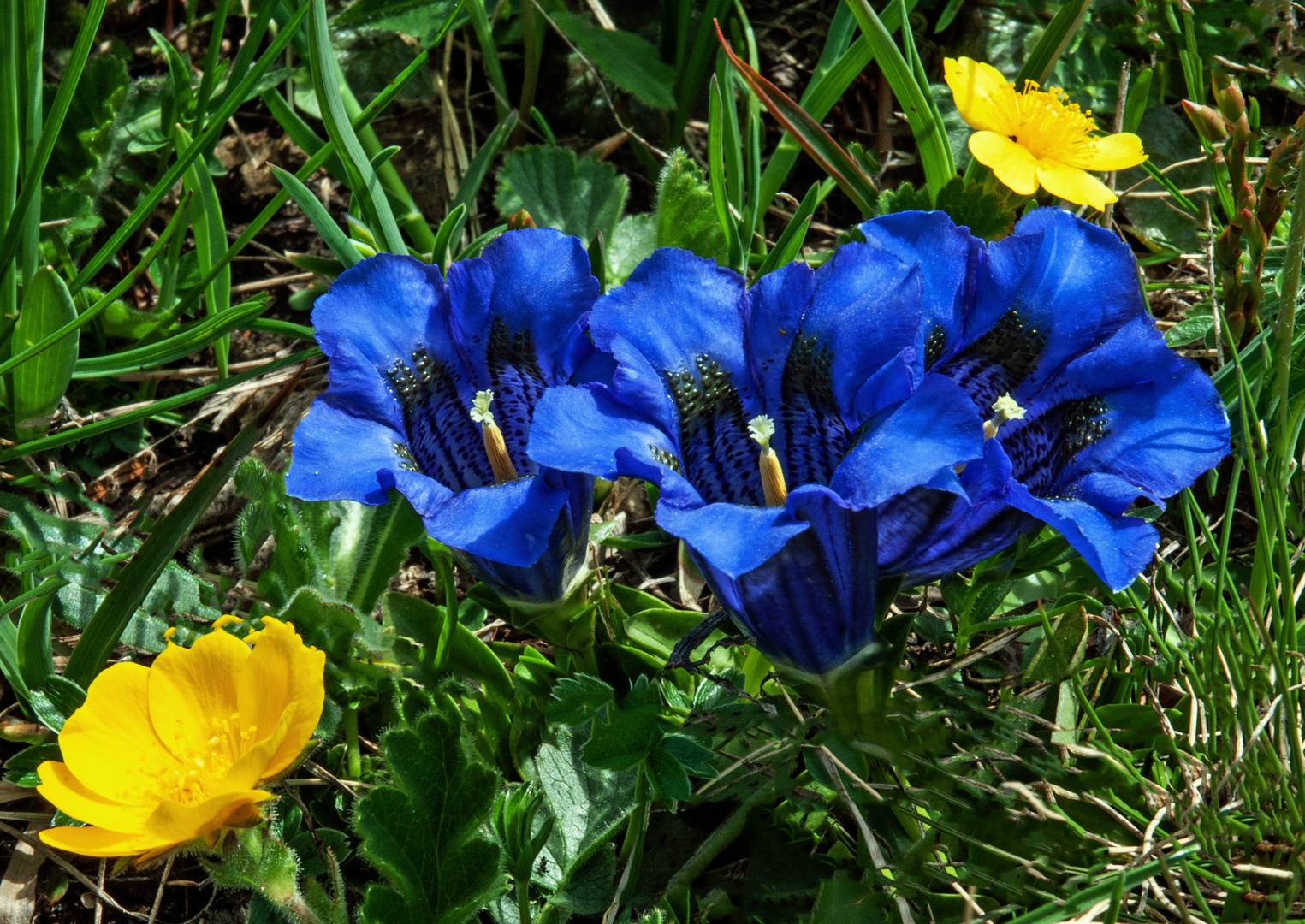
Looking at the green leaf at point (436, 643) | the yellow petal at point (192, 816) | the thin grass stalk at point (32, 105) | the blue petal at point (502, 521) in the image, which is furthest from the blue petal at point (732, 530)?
the thin grass stalk at point (32, 105)

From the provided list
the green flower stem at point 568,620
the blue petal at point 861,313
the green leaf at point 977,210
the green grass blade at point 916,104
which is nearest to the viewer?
the blue petal at point 861,313

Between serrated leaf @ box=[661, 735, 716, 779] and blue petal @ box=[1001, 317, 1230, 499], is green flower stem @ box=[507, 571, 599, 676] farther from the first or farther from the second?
blue petal @ box=[1001, 317, 1230, 499]

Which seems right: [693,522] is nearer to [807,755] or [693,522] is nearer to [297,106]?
[807,755]

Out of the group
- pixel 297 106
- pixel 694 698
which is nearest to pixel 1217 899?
pixel 694 698

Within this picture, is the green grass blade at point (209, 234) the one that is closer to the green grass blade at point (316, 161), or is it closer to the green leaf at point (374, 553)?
the green grass blade at point (316, 161)

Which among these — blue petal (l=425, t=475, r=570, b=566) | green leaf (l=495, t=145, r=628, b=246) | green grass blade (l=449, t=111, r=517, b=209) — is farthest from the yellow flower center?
blue petal (l=425, t=475, r=570, b=566)

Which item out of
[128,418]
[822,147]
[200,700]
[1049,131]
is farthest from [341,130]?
[1049,131]
